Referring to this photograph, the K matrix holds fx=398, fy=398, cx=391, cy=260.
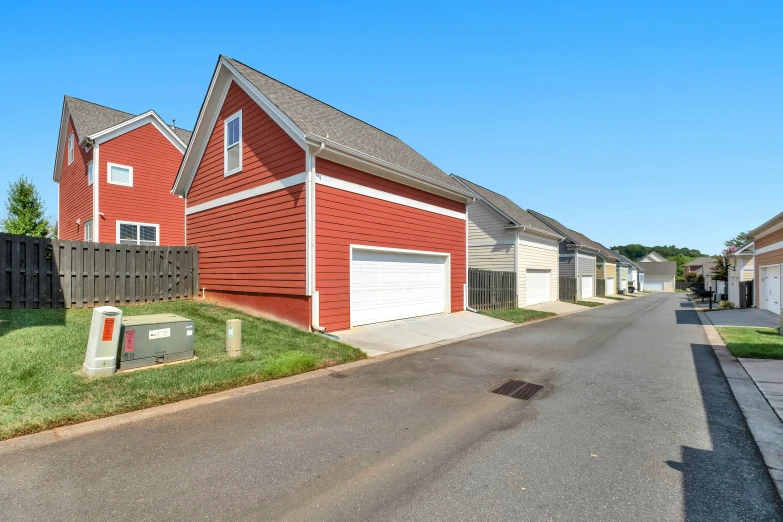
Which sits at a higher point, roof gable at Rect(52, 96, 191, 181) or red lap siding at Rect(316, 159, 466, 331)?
roof gable at Rect(52, 96, 191, 181)

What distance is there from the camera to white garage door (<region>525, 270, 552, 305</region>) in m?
23.5

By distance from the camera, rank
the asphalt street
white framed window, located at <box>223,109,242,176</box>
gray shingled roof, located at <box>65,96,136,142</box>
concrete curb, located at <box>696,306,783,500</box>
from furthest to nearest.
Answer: gray shingled roof, located at <box>65,96,136,142</box> → white framed window, located at <box>223,109,242,176</box> → concrete curb, located at <box>696,306,783,500</box> → the asphalt street

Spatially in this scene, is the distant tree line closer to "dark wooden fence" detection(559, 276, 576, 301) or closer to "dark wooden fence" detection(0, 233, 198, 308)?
"dark wooden fence" detection(559, 276, 576, 301)

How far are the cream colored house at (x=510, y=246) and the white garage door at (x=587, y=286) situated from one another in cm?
919

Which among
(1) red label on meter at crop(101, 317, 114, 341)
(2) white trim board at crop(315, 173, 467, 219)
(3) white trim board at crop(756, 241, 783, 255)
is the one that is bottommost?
(1) red label on meter at crop(101, 317, 114, 341)

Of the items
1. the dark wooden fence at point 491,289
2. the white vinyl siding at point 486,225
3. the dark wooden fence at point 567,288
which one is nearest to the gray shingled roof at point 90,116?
the dark wooden fence at point 491,289

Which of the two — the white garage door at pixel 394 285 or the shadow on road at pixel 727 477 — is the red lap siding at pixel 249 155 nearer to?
the white garage door at pixel 394 285

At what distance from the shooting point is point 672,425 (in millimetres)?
4977

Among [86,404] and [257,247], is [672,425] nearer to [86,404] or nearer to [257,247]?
[86,404]

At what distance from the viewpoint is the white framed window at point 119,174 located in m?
17.8

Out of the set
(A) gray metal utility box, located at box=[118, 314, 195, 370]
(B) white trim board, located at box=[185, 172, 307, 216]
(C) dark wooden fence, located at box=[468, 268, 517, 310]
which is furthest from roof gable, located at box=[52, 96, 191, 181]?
(C) dark wooden fence, located at box=[468, 268, 517, 310]

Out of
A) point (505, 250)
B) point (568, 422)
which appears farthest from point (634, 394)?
point (505, 250)

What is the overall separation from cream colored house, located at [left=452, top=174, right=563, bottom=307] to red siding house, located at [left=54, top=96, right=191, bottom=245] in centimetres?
1586

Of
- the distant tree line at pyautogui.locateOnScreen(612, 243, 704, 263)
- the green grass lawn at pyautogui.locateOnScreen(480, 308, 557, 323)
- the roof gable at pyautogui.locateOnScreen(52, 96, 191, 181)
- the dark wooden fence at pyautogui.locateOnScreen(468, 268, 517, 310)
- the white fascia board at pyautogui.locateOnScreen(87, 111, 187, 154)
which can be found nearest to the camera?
the green grass lawn at pyautogui.locateOnScreen(480, 308, 557, 323)
